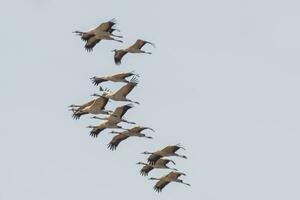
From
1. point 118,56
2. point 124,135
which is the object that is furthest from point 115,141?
point 118,56

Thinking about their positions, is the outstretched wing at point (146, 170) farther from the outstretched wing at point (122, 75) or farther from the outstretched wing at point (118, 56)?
the outstretched wing at point (118, 56)

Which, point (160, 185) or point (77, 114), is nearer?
point (160, 185)

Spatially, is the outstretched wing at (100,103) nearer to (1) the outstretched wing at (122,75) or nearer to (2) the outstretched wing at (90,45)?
(1) the outstretched wing at (122,75)

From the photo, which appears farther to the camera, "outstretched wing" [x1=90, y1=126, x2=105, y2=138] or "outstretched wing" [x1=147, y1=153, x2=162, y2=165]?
"outstretched wing" [x1=90, y1=126, x2=105, y2=138]

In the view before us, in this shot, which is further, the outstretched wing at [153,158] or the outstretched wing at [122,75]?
the outstretched wing at [153,158]

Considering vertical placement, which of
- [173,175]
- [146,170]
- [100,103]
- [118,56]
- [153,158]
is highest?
[118,56]

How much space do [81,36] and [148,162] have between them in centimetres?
1733

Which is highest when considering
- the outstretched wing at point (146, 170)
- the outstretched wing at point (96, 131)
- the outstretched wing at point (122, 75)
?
the outstretched wing at point (122, 75)

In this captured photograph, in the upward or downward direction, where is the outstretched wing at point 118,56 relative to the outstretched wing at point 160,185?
upward

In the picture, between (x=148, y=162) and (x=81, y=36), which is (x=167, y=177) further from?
(x=81, y=36)

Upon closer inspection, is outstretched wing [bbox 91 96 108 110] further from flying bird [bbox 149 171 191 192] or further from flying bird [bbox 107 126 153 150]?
flying bird [bbox 149 171 191 192]

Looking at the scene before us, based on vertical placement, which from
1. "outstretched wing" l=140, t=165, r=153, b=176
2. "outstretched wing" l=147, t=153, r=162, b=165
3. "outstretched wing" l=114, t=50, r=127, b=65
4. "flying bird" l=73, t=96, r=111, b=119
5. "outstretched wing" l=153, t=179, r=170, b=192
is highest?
"outstretched wing" l=114, t=50, r=127, b=65

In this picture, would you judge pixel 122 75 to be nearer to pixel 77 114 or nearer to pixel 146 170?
pixel 77 114

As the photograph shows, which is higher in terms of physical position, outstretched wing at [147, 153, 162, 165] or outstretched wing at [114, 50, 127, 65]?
outstretched wing at [114, 50, 127, 65]
